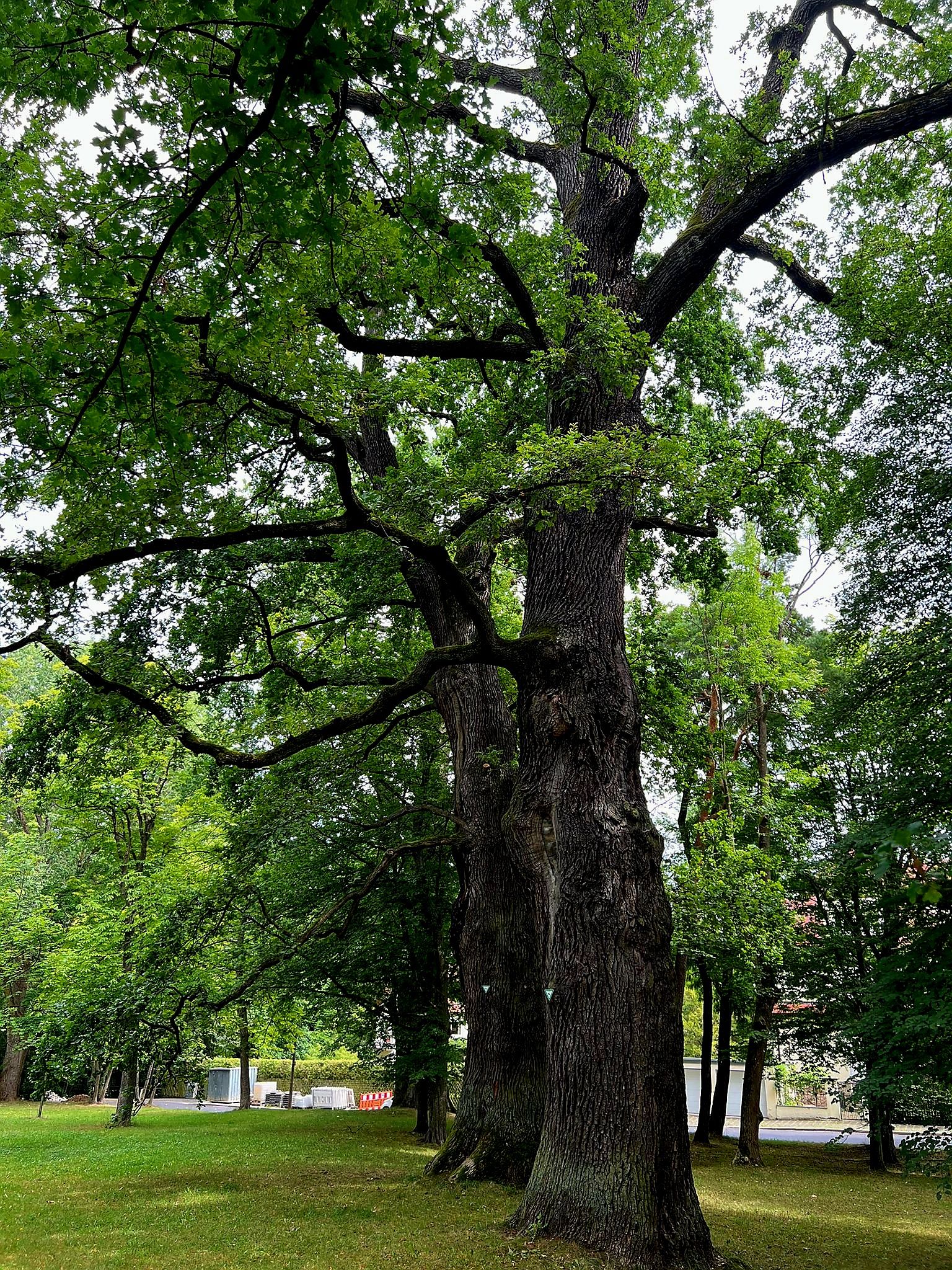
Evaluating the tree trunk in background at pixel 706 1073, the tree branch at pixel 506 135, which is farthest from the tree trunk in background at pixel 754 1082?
the tree branch at pixel 506 135

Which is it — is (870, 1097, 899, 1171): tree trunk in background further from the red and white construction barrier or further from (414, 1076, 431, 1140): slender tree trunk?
the red and white construction barrier

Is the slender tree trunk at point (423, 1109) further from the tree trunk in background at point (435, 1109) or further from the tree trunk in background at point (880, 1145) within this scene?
the tree trunk in background at point (880, 1145)

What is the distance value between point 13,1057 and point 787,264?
97.9ft

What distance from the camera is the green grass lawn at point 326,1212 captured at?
6.36 metres

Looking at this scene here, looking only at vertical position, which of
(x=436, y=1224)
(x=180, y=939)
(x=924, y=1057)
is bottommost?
(x=436, y=1224)

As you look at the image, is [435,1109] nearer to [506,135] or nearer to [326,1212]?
[326,1212]

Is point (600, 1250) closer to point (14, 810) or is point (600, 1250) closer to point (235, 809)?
point (235, 809)

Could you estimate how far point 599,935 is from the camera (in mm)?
6613

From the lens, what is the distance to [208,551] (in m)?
9.16

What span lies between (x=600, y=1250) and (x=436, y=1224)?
2.12 meters

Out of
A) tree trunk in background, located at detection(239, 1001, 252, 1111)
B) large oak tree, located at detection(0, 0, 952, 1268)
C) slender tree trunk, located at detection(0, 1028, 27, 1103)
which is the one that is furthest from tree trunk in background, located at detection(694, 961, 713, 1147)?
slender tree trunk, located at detection(0, 1028, 27, 1103)

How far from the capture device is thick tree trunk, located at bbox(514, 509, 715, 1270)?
591 cm

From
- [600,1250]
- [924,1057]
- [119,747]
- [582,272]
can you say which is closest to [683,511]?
[582,272]

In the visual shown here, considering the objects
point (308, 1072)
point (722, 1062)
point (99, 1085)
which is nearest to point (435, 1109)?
point (722, 1062)
